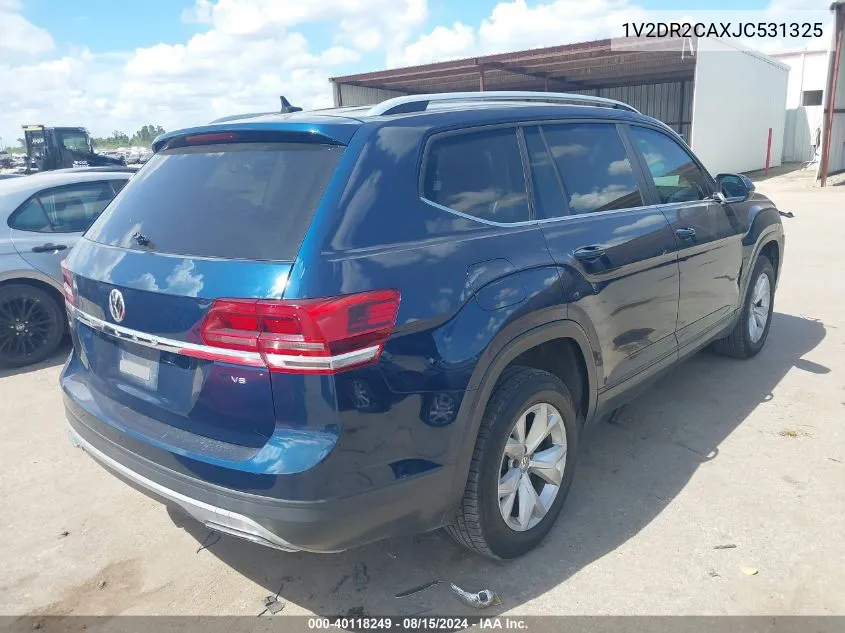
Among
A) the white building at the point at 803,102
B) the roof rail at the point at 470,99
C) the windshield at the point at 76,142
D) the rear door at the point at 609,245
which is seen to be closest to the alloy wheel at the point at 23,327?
the roof rail at the point at 470,99

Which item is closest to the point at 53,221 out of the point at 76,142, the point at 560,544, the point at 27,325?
the point at 27,325

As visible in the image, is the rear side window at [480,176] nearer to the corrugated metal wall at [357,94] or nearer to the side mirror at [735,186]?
the side mirror at [735,186]

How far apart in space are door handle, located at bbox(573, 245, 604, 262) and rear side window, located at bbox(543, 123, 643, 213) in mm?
199

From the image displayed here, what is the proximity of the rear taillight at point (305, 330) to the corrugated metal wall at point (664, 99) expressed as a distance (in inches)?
1277

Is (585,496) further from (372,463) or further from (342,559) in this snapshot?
(372,463)

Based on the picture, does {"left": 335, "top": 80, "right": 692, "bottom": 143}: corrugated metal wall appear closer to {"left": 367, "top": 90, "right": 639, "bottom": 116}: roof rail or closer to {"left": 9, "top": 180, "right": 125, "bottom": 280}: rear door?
{"left": 9, "top": 180, "right": 125, "bottom": 280}: rear door

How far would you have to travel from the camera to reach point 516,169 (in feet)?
9.57

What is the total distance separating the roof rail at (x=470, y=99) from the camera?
2609 millimetres

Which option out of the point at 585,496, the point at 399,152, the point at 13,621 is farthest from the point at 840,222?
the point at 13,621

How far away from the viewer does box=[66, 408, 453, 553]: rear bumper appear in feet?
6.98

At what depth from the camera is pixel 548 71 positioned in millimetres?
26203

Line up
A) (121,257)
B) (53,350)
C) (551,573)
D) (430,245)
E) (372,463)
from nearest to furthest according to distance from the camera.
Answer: (372,463) < (430,245) < (121,257) < (551,573) < (53,350)

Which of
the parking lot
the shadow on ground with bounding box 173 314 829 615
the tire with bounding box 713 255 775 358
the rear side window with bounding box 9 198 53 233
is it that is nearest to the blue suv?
the shadow on ground with bounding box 173 314 829 615

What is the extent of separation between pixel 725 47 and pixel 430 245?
22.7m
